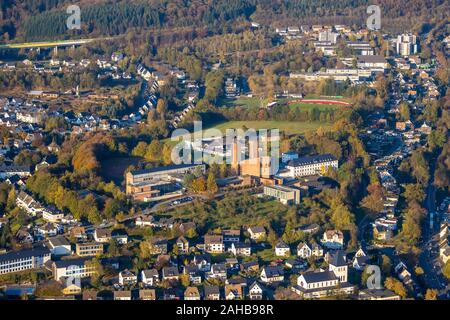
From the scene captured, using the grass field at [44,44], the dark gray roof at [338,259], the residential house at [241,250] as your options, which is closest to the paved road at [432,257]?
the dark gray roof at [338,259]

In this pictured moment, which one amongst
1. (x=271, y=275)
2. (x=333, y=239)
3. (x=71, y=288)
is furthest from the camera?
(x=333, y=239)

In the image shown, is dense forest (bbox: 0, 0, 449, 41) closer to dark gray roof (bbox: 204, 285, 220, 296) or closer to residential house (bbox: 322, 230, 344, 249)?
residential house (bbox: 322, 230, 344, 249)

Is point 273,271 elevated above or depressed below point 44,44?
below

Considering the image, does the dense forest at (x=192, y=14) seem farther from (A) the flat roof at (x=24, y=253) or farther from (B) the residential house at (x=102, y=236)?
(A) the flat roof at (x=24, y=253)

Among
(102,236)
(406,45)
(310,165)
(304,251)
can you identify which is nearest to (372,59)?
(406,45)

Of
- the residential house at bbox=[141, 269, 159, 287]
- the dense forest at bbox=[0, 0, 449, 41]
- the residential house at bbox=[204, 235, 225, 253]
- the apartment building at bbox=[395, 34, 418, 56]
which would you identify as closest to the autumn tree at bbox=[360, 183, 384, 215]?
the residential house at bbox=[204, 235, 225, 253]

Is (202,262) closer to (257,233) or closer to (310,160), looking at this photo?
(257,233)
